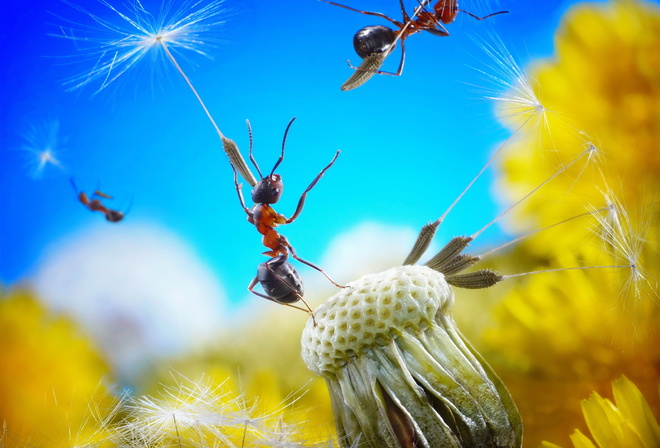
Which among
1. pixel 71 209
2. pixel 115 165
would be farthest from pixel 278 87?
pixel 71 209

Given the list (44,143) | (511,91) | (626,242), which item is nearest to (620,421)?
(626,242)

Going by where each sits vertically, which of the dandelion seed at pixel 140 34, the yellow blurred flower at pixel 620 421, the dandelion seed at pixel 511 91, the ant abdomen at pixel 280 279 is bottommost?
the yellow blurred flower at pixel 620 421

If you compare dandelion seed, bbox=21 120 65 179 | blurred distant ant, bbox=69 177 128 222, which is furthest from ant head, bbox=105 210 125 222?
dandelion seed, bbox=21 120 65 179

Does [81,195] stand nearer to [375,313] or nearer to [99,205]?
[99,205]

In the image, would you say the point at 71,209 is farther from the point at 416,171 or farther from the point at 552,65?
the point at 552,65

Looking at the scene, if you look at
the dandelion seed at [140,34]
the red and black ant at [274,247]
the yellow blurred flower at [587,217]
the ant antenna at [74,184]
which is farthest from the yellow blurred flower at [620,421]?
the ant antenna at [74,184]

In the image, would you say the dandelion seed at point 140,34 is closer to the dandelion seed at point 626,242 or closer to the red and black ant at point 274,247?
the red and black ant at point 274,247

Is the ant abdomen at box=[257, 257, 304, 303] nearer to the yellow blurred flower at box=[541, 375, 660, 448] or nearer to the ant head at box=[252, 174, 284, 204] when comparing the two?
the ant head at box=[252, 174, 284, 204]
